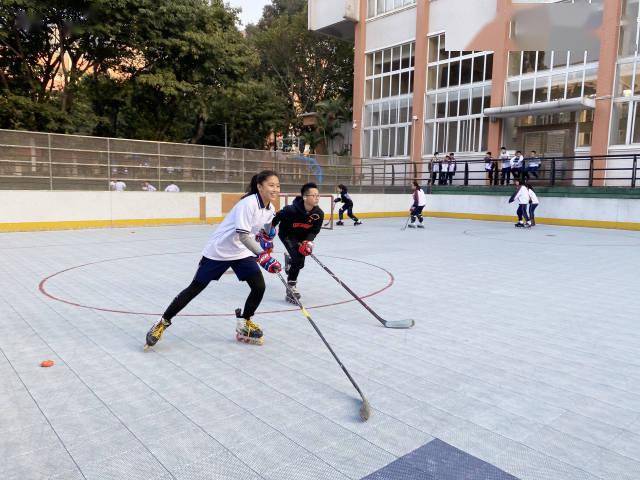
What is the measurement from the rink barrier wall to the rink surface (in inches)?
263

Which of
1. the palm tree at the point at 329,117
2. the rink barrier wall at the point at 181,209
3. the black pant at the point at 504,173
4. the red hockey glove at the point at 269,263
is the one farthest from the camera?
the palm tree at the point at 329,117

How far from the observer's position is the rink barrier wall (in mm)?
13281

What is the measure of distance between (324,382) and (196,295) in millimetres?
1498

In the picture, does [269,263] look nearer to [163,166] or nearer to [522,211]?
[163,166]

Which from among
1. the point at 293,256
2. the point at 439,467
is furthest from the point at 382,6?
the point at 439,467

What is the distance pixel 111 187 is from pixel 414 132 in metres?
19.1

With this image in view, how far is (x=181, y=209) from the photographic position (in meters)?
16.3

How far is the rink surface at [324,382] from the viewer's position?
2549 mm

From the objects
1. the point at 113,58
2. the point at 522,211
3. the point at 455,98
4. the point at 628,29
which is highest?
the point at 628,29

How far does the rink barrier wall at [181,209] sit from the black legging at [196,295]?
37.1 feet

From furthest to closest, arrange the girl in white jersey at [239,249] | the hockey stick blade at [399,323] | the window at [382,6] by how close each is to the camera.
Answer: the window at [382,6]
the hockey stick blade at [399,323]
the girl in white jersey at [239,249]

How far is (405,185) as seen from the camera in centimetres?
2353

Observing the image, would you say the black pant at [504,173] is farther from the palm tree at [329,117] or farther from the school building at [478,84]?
the palm tree at [329,117]

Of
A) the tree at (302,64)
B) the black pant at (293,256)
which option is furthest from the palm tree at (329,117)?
the black pant at (293,256)
